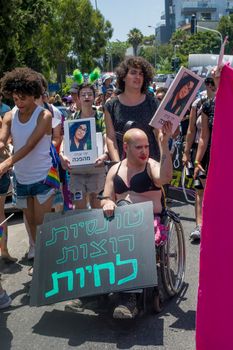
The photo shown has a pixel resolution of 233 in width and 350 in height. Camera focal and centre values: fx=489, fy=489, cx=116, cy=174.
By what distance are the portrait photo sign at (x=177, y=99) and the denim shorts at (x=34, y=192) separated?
4.15 feet

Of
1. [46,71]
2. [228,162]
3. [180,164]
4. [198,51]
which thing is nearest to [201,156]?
[180,164]

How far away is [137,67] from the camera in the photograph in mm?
4262

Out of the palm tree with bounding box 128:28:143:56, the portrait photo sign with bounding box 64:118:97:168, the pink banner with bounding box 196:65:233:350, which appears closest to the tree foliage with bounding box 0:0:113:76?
the portrait photo sign with bounding box 64:118:97:168

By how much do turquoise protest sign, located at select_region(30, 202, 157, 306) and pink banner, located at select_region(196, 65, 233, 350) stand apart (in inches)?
34.2

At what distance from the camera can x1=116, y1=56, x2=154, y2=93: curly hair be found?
4.28 metres

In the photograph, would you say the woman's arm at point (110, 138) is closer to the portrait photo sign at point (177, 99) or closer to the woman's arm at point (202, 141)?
the woman's arm at point (202, 141)

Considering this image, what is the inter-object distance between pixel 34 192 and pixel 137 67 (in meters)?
1.40

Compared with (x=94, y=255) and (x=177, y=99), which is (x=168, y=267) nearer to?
(x=94, y=255)

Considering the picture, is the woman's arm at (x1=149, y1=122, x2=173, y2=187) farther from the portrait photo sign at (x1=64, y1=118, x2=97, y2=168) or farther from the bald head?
the portrait photo sign at (x1=64, y1=118, x2=97, y2=168)

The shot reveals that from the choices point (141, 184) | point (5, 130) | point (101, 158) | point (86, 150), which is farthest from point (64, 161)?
point (141, 184)

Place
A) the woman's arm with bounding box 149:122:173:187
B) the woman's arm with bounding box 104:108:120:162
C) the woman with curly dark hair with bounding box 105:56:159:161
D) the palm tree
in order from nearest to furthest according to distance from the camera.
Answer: the woman's arm with bounding box 149:122:173:187, the woman with curly dark hair with bounding box 105:56:159:161, the woman's arm with bounding box 104:108:120:162, the palm tree

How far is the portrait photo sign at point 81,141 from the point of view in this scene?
4.63m

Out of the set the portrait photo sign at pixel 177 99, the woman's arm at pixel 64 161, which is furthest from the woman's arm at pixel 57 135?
the portrait photo sign at pixel 177 99

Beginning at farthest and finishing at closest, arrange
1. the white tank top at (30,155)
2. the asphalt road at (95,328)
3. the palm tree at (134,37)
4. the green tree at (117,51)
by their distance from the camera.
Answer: the green tree at (117,51), the palm tree at (134,37), the white tank top at (30,155), the asphalt road at (95,328)
